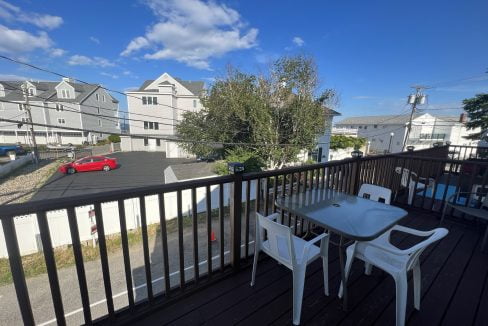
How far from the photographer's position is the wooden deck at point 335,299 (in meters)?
1.50

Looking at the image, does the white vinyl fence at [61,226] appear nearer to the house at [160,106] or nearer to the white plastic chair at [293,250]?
the white plastic chair at [293,250]

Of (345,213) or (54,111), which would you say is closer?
(345,213)

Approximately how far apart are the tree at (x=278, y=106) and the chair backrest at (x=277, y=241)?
30.4 feet

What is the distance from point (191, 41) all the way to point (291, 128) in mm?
9638

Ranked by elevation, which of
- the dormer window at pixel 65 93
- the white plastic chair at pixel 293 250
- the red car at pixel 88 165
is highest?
the dormer window at pixel 65 93

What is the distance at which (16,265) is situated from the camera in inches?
39.2

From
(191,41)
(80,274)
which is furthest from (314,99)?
(80,274)

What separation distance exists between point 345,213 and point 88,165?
17.0 meters

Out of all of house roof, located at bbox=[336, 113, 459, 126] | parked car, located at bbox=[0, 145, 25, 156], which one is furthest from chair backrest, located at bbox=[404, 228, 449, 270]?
house roof, located at bbox=[336, 113, 459, 126]

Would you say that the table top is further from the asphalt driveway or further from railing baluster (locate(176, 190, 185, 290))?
the asphalt driveway

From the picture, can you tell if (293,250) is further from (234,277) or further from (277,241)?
(234,277)

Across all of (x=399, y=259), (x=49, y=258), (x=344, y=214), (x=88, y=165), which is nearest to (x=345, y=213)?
(x=344, y=214)

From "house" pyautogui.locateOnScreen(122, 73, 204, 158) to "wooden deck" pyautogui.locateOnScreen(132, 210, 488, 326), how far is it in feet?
62.6

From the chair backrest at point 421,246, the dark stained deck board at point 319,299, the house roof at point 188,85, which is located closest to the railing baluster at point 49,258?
the dark stained deck board at point 319,299
